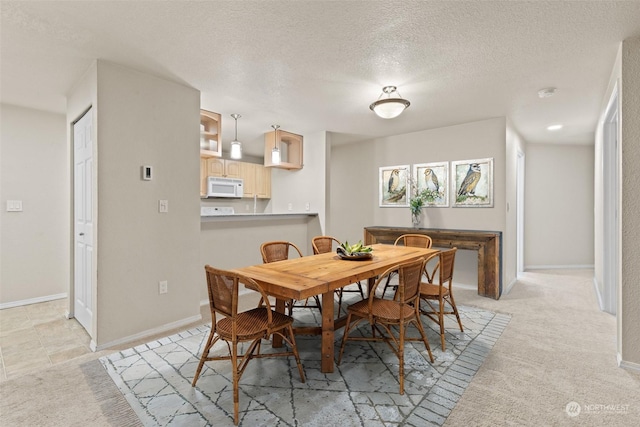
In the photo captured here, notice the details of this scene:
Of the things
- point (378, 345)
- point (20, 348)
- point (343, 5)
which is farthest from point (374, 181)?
point (20, 348)

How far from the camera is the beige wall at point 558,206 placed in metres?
5.82

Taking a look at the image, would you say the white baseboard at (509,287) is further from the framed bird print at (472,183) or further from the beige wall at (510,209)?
the framed bird print at (472,183)

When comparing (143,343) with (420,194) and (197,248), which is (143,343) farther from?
(420,194)

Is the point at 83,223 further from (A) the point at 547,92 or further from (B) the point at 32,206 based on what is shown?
(A) the point at 547,92

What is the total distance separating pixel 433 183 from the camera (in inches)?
187

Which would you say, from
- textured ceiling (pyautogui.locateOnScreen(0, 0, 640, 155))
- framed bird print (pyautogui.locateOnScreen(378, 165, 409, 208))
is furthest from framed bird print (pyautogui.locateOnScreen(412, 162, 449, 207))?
textured ceiling (pyautogui.locateOnScreen(0, 0, 640, 155))

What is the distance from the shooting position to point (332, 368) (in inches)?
85.1

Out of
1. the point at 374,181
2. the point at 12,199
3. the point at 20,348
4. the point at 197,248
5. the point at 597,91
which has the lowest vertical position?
→ the point at 20,348

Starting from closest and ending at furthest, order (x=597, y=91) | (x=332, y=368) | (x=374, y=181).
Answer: (x=332, y=368) < (x=597, y=91) < (x=374, y=181)

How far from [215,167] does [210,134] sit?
5.93ft

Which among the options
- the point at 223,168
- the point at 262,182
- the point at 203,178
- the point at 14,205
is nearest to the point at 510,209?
the point at 262,182

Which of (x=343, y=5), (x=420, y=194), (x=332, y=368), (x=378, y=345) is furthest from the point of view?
(x=420, y=194)

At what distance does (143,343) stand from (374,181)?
411 centimetres

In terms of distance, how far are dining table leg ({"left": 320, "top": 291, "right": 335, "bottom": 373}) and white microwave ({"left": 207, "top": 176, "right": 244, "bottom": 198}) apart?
13.0 ft
